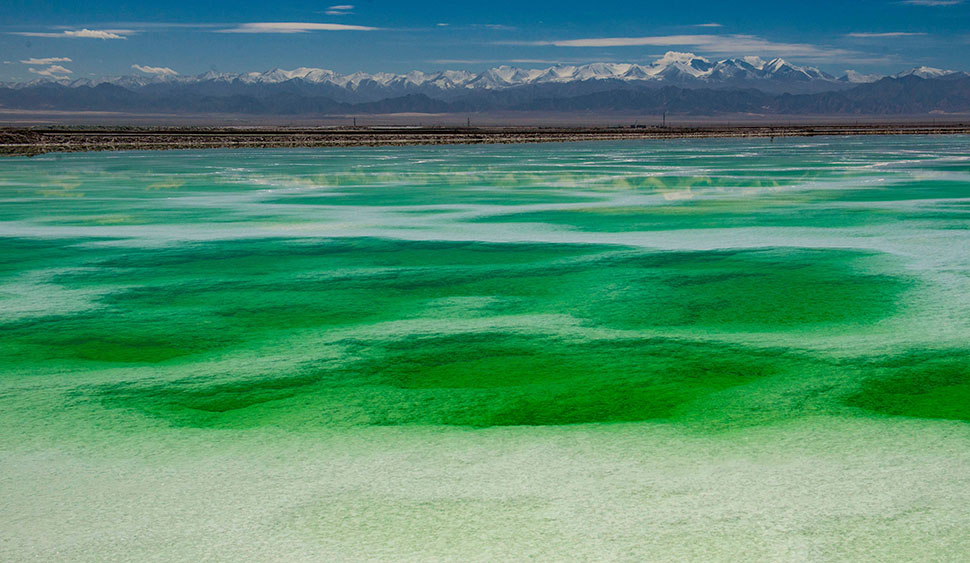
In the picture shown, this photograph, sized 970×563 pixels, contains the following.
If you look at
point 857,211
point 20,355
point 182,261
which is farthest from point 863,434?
point 857,211

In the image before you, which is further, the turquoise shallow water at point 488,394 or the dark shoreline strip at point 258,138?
the dark shoreline strip at point 258,138

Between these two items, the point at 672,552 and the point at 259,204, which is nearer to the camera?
the point at 672,552

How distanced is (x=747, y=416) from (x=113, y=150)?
53.8m

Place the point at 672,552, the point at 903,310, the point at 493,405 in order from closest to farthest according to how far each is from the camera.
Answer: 1. the point at 672,552
2. the point at 493,405
3. the point at 903,310

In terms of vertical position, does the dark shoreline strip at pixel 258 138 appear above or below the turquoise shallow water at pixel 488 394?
above

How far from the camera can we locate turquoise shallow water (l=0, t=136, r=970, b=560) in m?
4.45

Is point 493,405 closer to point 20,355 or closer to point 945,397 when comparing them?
point 945,397

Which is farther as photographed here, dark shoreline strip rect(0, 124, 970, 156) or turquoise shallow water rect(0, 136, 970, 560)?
dark shoreline strip rect(0, 124, 970, 156)

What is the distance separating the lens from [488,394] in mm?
6590

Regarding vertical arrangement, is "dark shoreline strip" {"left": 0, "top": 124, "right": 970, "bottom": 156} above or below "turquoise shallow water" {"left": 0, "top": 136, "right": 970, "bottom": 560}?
above

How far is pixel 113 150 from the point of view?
180 ft

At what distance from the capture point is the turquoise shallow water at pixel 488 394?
14.6 feet

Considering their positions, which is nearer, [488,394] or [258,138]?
[488,394]

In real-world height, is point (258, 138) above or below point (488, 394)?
above
